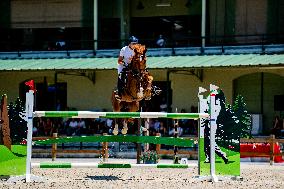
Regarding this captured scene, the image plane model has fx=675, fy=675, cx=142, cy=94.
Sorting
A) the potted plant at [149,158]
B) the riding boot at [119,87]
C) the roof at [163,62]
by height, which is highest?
the roof at [163,62]

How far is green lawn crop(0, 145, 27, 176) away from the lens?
39.9 ft

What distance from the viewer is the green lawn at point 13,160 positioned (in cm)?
1216

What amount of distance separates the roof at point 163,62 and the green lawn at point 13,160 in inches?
545

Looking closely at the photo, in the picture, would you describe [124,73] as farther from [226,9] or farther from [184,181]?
[226,9]

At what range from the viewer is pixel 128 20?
31250 millimetres

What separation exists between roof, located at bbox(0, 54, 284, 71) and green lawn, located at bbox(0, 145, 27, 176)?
13.8 metres

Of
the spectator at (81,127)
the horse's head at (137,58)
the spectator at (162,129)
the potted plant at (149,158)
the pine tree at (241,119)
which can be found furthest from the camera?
the spectator at (81,127)

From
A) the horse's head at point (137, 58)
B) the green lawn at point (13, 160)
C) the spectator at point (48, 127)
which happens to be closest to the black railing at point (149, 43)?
the spectator at point (48, 127)

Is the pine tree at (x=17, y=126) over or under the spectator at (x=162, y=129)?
over

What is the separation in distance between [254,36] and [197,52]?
2492 millimetres

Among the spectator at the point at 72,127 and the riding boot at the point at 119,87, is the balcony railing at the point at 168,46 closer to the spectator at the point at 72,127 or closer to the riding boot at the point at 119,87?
the spectator at the point at 72,127

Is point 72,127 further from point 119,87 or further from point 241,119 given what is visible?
point 241,119

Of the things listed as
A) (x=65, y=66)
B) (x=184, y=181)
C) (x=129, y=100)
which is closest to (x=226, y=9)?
(x=65, y=66)

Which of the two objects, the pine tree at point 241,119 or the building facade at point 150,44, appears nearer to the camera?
the pine tree at point 241,119
